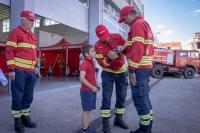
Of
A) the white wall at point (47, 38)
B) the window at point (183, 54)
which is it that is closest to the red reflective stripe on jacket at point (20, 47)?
the white wall at point (47, 38)

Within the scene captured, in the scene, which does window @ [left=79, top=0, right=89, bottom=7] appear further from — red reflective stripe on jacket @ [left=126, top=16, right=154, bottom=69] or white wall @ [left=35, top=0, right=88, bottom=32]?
red reflective stripe on jacket @ [left=126, top=16, right=154, bottom=69]

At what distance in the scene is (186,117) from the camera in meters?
4.64

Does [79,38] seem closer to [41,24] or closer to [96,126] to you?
[41,24]

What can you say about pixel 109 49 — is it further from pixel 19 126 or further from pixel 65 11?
pixel 65 11

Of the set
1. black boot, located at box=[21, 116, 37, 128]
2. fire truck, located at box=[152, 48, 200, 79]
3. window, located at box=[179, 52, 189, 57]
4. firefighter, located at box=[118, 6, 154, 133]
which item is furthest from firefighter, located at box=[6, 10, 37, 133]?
window, located at box=[179, 52, 189, 57]

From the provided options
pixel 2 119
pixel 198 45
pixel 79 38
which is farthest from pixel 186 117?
pixel 198 45

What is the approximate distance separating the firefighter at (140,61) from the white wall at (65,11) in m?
5.51

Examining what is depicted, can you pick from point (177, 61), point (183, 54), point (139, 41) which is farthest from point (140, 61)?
point (183, 54)

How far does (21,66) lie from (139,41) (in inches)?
75.1

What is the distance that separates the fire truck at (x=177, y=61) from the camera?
17.5 m

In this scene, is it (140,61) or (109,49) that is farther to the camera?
(109,49)

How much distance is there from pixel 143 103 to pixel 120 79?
773 millimetres

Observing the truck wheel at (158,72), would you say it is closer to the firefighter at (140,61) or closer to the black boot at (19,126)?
the firefighter at (140,61)

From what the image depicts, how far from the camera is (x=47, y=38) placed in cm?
1895
